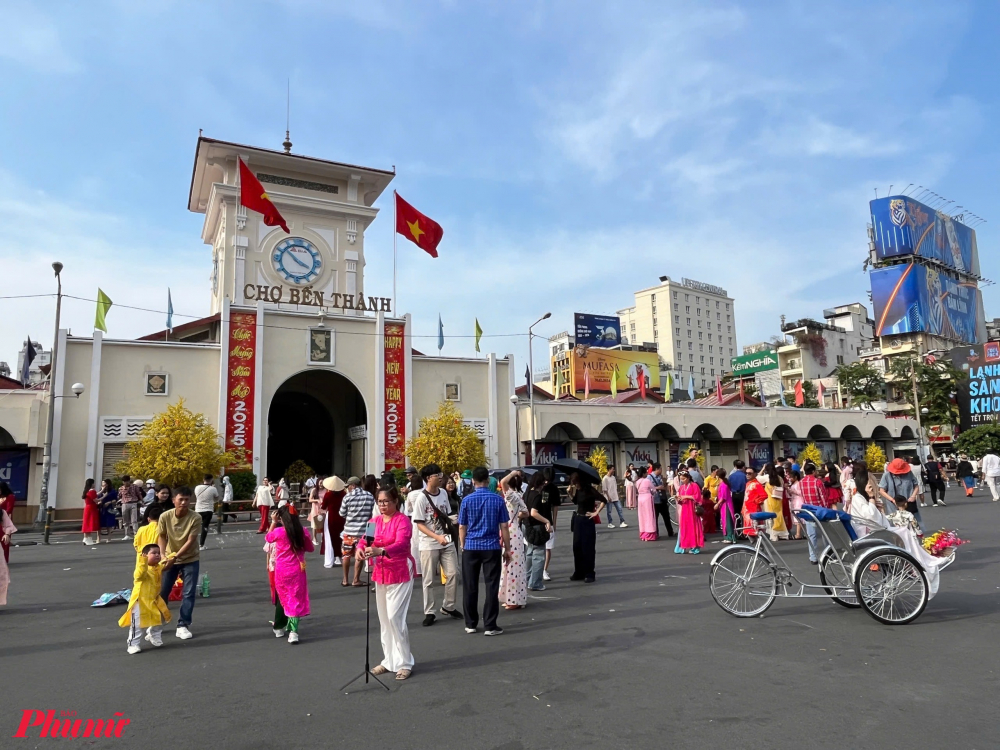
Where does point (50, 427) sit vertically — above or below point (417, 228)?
below

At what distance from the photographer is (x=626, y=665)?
5781 millimetres

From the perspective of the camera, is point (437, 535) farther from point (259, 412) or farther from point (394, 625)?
point (259, 412)

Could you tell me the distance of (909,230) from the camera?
71188 millimetres

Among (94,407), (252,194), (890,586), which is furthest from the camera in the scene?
(252,194)

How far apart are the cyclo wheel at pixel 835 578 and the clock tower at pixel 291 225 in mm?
28485

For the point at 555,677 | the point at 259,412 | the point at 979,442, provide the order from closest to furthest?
1. the point at 555,677
2. the point at 259,412
3. the point at 979,442

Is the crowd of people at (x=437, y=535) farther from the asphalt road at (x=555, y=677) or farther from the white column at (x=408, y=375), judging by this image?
the white column at (x=408, y=375)

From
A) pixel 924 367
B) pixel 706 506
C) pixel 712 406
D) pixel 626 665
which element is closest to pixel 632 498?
pixel 706 506

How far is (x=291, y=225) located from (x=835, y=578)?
111 ft

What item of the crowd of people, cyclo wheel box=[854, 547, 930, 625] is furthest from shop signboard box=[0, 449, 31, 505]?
cyclo wheel box=[854, 547, 930, 625]

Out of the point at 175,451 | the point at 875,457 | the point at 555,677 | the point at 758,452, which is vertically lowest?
the point at 555,677

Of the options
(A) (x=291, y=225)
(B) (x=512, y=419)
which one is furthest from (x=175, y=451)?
(B) (x=512, y=419)

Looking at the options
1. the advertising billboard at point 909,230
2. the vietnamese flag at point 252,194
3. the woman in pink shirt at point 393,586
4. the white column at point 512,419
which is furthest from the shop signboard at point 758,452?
the woman in pink shirt at point 393,586

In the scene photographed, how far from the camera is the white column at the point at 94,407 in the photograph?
27125 mm
